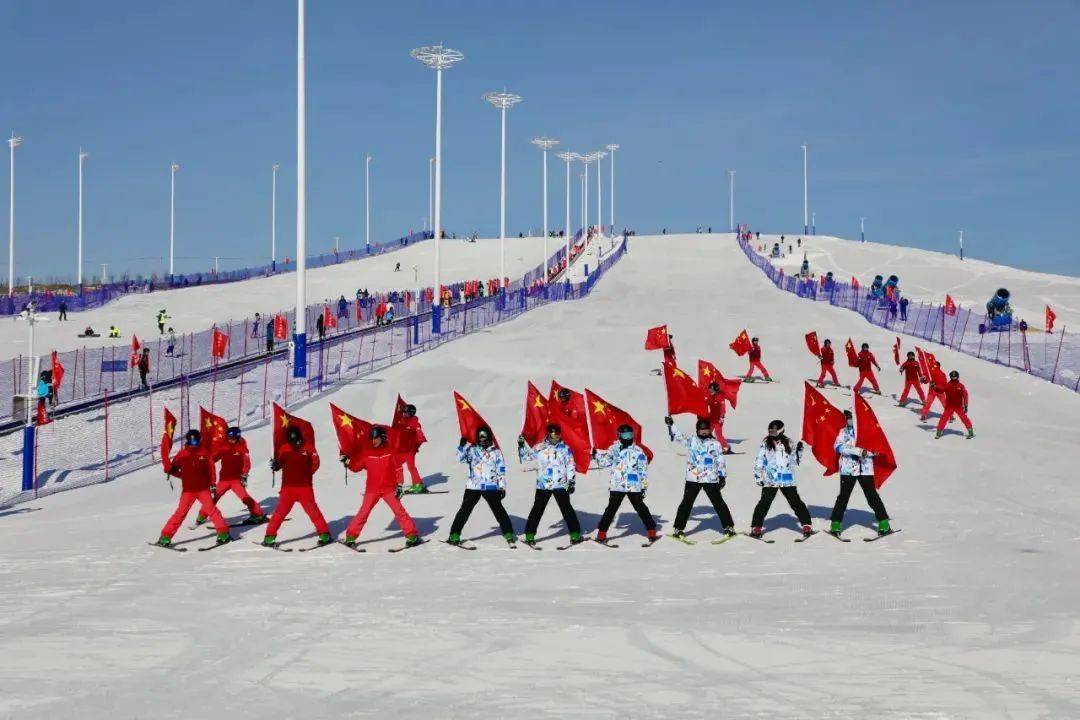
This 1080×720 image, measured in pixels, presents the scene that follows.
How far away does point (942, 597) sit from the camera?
10250 mm

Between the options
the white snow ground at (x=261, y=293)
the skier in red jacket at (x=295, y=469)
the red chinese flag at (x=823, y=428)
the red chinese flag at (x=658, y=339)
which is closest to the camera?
the skier in red jacket at (x=295, y=469)

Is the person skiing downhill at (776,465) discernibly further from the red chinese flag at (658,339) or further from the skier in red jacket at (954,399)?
the red chinese flag at (658,339)

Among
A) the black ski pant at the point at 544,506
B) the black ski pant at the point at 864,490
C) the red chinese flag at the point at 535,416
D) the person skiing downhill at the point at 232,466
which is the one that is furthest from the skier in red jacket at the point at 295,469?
the black ski pant at the point at 864,490

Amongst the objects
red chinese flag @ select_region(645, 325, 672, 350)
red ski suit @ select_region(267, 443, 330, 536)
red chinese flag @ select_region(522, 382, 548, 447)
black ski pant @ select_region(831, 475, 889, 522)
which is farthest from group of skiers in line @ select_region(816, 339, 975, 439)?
red ski suit @ select_region(267, 443, 330, 536)

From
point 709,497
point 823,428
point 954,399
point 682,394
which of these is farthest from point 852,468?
point 954,399

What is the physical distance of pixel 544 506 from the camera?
12.4 meters

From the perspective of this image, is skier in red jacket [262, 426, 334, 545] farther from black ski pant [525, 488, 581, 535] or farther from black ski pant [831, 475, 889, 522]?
black ski pant [831, 475, 889, 522]

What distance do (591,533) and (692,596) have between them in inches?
122

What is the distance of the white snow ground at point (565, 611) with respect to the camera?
24.2 ft

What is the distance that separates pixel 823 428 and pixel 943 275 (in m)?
64.7

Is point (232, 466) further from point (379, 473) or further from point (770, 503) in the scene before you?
point (770, 503)

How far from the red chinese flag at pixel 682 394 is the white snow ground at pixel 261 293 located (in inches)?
1124

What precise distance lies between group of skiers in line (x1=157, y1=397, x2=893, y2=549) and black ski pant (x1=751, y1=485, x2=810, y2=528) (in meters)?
0.01

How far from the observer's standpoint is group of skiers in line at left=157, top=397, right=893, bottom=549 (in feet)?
39.5
